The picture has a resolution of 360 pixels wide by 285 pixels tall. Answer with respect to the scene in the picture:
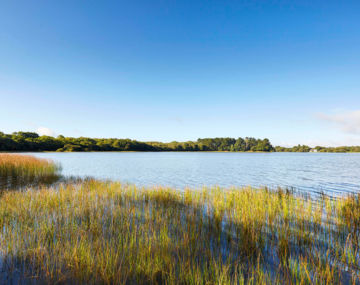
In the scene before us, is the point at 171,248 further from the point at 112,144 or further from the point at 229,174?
the point at 112,144

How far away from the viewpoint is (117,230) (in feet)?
15.7

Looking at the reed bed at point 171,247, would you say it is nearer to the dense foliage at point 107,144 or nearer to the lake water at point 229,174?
the lake water at point 229,174

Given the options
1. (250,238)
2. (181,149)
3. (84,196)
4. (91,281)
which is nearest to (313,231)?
(250,238)

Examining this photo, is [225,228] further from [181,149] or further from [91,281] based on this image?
[181,149]

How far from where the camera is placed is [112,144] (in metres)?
122

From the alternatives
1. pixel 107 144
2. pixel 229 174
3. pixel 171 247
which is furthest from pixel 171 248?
pixel 107 144

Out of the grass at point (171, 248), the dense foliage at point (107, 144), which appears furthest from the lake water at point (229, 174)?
the dense foliage at point (107, 144)

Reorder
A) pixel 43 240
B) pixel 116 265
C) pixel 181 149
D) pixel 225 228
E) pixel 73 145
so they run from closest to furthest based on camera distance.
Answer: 1. pixel 116 265
2. pixel 43 240
3. pixel 225 228
4. pixel 73 145
5. pixel 181 149

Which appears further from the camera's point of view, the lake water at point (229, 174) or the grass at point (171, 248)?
the lake water at point (229, 174)

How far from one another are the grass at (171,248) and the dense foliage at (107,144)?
94263 mm

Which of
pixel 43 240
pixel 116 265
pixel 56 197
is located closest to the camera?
pixel 116 265

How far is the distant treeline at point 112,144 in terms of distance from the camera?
82938mm

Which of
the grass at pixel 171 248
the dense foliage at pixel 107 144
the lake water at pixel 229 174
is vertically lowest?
the lake water at pixel 229 174

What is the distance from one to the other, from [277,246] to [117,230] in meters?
4.10
